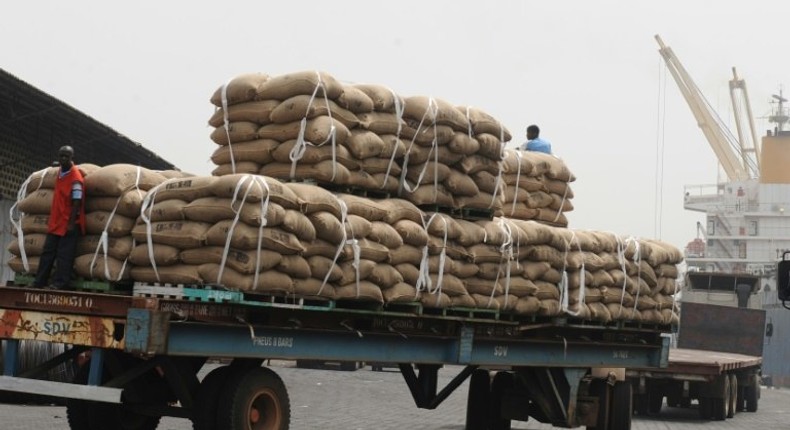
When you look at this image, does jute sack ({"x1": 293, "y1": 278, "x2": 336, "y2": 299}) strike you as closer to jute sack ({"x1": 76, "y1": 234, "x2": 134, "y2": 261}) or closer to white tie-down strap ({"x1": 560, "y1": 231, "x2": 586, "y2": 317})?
jute sack ({"x1": 76, "y1": 234, "x2": 134, "y2": 261})

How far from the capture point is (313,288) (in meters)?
9.63

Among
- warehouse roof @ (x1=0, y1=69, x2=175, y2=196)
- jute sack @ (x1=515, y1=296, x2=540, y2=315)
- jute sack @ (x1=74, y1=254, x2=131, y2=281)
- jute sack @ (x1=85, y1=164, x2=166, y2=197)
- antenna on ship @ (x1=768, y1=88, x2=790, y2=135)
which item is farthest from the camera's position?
antenna on ship @ (x1=768, y1=88, x2=790, y2=135)

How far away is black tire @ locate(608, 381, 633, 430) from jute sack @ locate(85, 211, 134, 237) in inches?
278

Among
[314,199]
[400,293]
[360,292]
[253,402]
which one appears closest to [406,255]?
[400,293]

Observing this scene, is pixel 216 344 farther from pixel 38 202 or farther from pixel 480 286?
pixel 480 286

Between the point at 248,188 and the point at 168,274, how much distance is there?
0.85 m

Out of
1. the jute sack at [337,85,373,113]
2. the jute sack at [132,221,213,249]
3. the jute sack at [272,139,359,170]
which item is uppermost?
the jute sack at [337,85,373,113]

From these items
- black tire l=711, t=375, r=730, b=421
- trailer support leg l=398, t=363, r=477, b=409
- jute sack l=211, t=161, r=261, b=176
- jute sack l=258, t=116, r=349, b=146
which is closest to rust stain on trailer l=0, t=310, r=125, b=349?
jute sack l=211, t=161, r=261, b=176

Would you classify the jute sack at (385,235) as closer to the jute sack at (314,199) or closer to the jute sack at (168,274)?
the jute sack at (314,199)

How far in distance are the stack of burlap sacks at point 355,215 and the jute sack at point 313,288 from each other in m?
0.01

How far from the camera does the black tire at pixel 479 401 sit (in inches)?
577

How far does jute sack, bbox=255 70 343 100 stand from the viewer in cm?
1034

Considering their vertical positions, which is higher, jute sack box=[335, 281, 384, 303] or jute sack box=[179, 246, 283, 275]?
jute sack box=[179, 246, 283, 275]

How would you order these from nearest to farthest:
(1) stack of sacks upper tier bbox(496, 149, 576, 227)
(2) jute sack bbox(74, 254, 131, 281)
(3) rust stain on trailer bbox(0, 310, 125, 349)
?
(3) rust stain on trailer bbox(0, 310, 125, 349) → (2) jute sack bbox(74, 254, 131, 281) → (1) stack of sacks upper tier bbox(496, 149, 576, 227)
